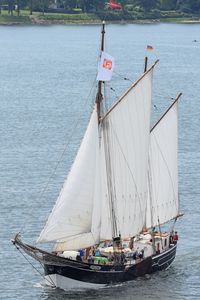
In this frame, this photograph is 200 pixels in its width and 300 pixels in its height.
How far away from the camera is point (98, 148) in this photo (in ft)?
264

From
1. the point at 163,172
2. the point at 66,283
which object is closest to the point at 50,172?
the point at 163,172

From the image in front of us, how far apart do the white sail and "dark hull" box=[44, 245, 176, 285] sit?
5601 millimetres

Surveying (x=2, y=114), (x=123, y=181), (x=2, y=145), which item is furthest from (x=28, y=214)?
(x=2, y=114)

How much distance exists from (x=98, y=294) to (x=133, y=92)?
40.6ft

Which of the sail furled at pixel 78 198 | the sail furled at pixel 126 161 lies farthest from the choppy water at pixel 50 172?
the sail furled at pixel 126 161

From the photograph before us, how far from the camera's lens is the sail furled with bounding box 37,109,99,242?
77.9 meters

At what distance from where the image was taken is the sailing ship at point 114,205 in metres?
78.3

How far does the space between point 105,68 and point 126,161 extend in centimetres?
648

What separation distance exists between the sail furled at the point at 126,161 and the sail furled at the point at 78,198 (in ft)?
5.36

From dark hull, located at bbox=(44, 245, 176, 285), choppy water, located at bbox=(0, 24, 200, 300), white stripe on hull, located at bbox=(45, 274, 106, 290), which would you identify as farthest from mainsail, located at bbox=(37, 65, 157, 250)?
choppy water, located at bbox=(0, 24, 200, 300)

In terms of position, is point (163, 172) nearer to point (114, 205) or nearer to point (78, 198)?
point (114, 205)

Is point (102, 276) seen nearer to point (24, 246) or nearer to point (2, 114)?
point (24, 246)

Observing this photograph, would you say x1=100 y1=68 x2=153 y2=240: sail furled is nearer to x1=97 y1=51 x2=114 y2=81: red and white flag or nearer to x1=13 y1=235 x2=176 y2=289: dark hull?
x1=97 y1=51 x2=114 y2=81: red and white flag

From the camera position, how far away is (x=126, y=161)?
3273 inches
